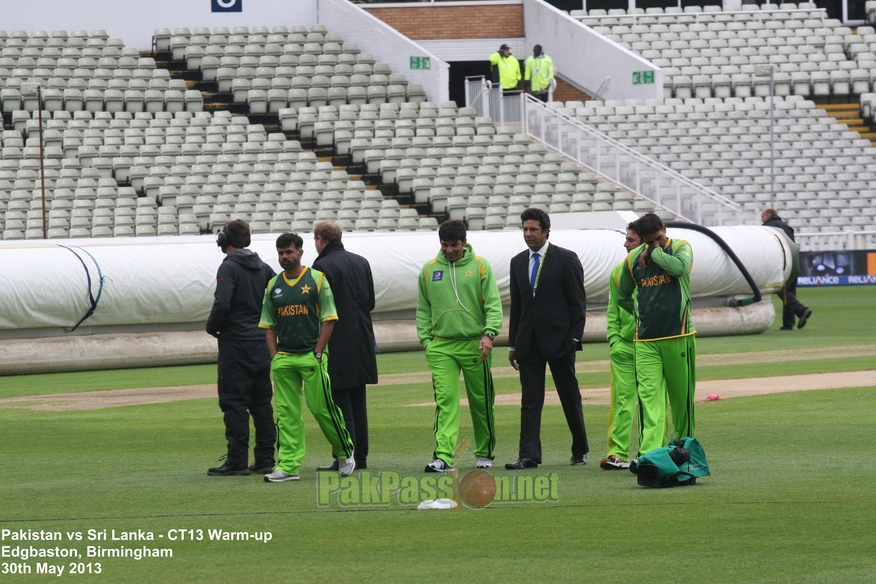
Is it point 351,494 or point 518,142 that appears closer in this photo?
point 351,494

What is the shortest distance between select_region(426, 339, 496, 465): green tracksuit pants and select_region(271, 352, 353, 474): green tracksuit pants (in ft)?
2.62

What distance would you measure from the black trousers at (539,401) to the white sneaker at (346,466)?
1366 mm

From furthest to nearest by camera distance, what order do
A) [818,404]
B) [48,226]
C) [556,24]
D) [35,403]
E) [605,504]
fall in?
[556,24]
[48,226]
[35,403]
[818,404]
[605,504]

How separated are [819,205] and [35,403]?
27.8 m

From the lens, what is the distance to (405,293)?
2198 centimetres

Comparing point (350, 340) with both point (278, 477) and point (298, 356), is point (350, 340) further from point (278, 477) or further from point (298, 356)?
point (278, 477)

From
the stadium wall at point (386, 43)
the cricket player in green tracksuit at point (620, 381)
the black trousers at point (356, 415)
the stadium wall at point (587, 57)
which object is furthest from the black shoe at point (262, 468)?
the stadium wall at point (587, 57)

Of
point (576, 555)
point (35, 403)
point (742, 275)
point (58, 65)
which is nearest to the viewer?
point (576, 555)

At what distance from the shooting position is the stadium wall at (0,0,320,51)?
38.8 metres

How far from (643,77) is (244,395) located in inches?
1309

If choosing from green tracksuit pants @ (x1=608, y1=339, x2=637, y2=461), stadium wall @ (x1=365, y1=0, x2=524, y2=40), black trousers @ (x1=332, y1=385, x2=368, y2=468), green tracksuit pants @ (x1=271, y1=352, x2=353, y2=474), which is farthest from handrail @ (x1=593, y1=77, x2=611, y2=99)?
green tracksuit pants @ (x1=271, y1=352, x2=353, y2=474)

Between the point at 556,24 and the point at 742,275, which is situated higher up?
the point at 556,24

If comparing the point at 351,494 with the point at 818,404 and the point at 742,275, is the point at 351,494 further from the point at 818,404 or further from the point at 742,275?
the point at 742,275

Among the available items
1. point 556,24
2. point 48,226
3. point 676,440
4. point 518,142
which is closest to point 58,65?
point 48,226
